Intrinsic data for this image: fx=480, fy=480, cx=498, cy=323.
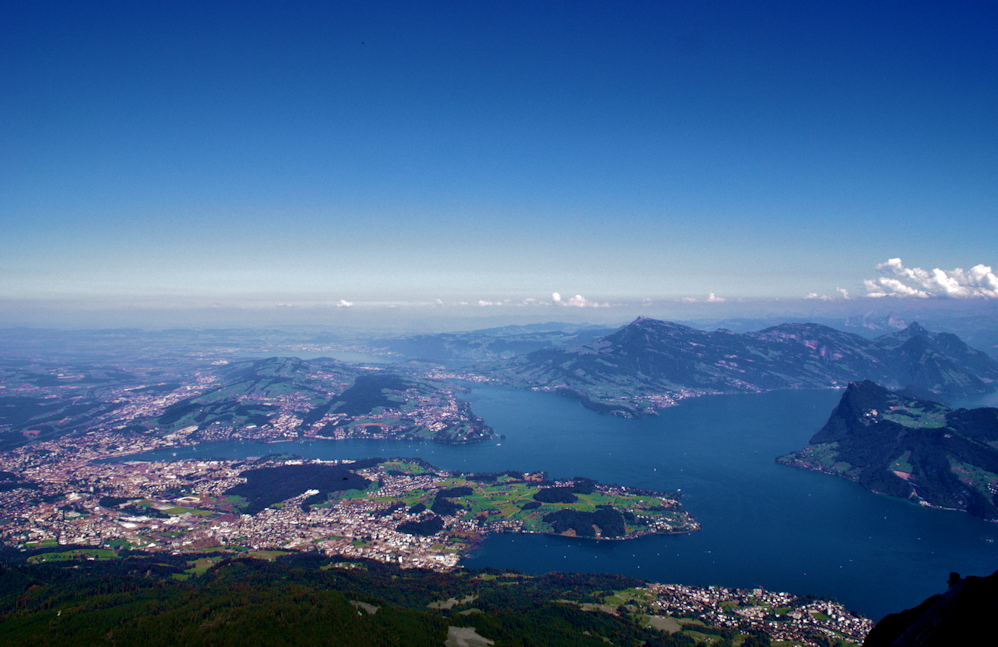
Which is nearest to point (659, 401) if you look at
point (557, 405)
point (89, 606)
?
point (557, 405)

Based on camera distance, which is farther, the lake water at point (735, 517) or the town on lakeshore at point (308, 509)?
the lake water at point (735, 517)

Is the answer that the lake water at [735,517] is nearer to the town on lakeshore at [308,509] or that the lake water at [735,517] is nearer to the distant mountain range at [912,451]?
the town on lakeshore at [308,509]

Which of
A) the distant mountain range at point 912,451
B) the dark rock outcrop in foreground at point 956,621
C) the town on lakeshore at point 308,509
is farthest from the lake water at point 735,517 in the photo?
the dark rock outcrop in foreground at point 956,621

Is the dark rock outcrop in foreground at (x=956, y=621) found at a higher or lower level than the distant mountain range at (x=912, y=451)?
higher

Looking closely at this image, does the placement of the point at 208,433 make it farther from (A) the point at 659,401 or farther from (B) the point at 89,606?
(A) the point at 659,401

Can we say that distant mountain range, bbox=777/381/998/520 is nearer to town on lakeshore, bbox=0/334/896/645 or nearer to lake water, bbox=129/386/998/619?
lake water, bbox=129/386/998/619

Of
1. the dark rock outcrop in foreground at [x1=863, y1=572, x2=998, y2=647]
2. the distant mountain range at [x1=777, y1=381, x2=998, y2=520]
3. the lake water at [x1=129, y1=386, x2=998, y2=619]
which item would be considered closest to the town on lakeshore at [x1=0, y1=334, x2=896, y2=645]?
the lake water at [x1=129, y1=386, x2=998, y2=619]
